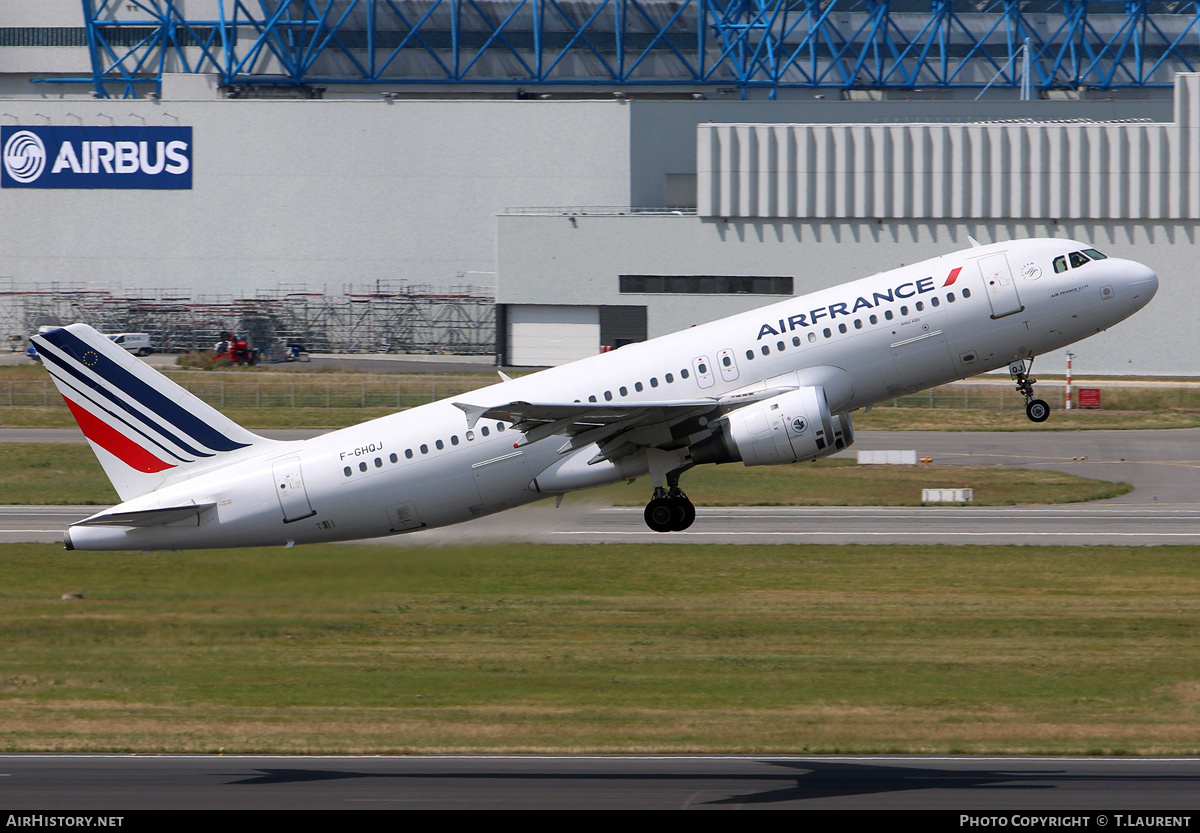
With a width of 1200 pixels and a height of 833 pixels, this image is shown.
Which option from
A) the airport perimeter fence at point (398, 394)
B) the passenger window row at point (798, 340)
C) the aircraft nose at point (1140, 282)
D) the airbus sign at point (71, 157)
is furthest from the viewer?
the airbus sign at point (71, 157)

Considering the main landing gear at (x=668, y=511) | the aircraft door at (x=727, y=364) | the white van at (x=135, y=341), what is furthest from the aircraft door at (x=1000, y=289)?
the white van at (x=135, y=341)

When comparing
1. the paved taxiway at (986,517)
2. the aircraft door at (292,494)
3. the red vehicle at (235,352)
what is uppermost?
the red vehicle at (235,352)

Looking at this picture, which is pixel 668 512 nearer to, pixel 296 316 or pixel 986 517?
pixel 986 517

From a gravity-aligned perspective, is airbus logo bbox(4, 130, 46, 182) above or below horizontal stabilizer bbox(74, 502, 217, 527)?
above

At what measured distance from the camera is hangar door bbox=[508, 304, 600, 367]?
363 feet

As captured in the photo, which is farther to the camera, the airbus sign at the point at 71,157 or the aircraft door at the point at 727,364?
the airbus sign at the point at 71,157

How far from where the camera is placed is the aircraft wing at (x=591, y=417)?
1396 inches

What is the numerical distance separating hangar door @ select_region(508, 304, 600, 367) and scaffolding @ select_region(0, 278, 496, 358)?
20.7 feet

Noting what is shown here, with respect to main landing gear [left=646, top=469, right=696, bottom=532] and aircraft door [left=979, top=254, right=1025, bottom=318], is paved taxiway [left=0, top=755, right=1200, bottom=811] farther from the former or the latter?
aircraft door [left=979, top=254, right=1025, bottom=318]

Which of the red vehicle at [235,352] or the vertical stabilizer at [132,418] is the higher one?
the red vehicle at [235,352]

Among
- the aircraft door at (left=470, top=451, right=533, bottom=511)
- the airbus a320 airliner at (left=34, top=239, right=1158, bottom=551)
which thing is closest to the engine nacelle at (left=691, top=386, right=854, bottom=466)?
the airbus a320 airliner at (left=34, top=239, right=1158, bottom=551)

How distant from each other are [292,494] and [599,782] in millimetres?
12149

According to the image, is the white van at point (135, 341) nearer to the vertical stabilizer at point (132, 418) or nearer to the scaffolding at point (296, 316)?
the scaffolding at point (296, 316)

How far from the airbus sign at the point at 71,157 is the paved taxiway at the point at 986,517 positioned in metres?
59.8
